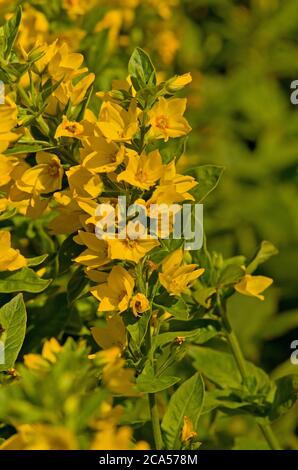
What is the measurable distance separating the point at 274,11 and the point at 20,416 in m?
2.73

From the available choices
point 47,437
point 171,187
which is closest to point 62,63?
point 171,187

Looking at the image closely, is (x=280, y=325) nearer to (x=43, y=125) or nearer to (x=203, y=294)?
(x=203, y=294)

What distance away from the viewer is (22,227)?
1.88 m

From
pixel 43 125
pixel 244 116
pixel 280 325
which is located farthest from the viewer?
pixel 244 116

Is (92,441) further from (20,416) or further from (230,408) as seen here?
(230,408)

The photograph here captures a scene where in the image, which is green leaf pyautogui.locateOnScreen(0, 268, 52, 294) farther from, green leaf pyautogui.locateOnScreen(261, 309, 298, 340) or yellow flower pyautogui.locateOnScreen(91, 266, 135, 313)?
green leaf pyautogui.locateOnScreen(261, 309, 298, 340)

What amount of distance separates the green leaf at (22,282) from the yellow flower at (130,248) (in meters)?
0.18

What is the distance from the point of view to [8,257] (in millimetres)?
1562

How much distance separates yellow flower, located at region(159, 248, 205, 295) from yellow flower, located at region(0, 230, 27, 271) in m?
A: 0.25

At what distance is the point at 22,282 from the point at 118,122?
0.34m

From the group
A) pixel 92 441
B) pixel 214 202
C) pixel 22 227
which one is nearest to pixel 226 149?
pixel 214 202

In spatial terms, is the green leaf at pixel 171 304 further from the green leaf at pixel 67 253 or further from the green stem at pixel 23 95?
the green stem at pixel 23 95

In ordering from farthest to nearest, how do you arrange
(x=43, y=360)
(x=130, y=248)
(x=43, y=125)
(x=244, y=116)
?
(x=244, y=116) → (x=43, y=125) → (x=130, y=248) → (x=43, y=360)

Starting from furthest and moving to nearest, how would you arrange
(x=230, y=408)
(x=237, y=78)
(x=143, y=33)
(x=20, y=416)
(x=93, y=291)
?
(x=237, y=78)
(x=143, y=33)
(x=230, y=408)
(x=93, y=291)
(x=20, y=416)
